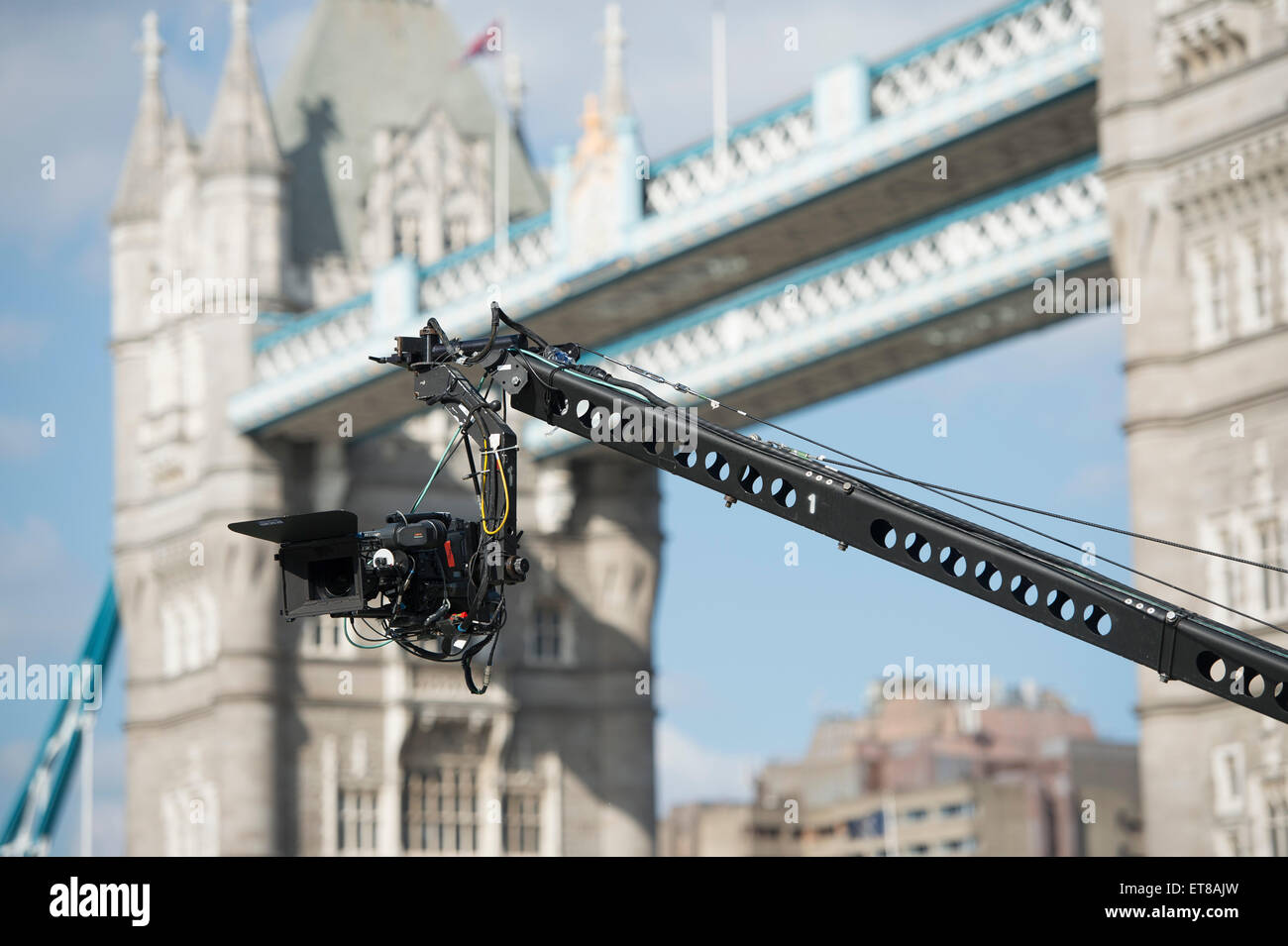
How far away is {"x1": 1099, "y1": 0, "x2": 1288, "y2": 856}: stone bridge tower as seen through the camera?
31047 mm

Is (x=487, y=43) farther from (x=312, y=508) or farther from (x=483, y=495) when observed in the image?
(x=483, y=495)

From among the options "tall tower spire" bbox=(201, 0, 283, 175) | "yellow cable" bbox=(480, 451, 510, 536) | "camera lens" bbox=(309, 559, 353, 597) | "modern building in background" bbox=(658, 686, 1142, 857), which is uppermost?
"tall tower spire" bbox=(201, 0, 283, 175)

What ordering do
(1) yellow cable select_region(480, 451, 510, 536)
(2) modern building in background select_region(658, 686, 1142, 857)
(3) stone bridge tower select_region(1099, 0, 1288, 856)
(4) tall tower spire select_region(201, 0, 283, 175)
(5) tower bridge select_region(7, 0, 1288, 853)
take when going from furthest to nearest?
1. (2) modern building in background select_region(658, 686, 1142, 857)
2. (4) tall tower spire select_region(201, 0, 283, 175)
3. (5) tower bridge select_region(7, 0, 1288, 853)
4. (3) stone bridge tower select_region(1099, 0, 1288, 856)
5. (1) yellow cable select_region(480, 451, 510, 536)

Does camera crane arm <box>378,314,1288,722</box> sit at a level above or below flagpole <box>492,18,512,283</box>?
below

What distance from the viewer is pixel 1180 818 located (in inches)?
1238

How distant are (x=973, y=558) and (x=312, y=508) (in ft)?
112

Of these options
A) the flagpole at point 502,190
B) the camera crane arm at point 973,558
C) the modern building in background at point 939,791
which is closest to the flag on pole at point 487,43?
the flagpole at point 502,190

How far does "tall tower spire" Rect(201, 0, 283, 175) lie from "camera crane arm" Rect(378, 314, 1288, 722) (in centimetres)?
3384

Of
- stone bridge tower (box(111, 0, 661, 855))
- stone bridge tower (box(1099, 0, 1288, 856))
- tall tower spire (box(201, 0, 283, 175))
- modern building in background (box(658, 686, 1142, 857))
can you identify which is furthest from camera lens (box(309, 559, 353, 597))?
modern building in background (box(658, 686, 1142, 857))

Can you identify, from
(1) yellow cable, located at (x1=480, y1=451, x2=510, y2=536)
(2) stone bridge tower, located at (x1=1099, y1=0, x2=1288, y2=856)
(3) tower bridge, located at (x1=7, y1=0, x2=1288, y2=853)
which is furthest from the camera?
(3) tower bridge, located at (x1=7, y1=0, x2=1288, y2=853)

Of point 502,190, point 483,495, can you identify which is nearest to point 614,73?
point 502,190

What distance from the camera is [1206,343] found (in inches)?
1264

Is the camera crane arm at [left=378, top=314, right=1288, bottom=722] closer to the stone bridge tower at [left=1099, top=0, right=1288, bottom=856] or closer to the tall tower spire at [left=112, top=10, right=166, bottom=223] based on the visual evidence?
the stone bridge tower at [left=1099, top=0, right=1288, bottom=856]
